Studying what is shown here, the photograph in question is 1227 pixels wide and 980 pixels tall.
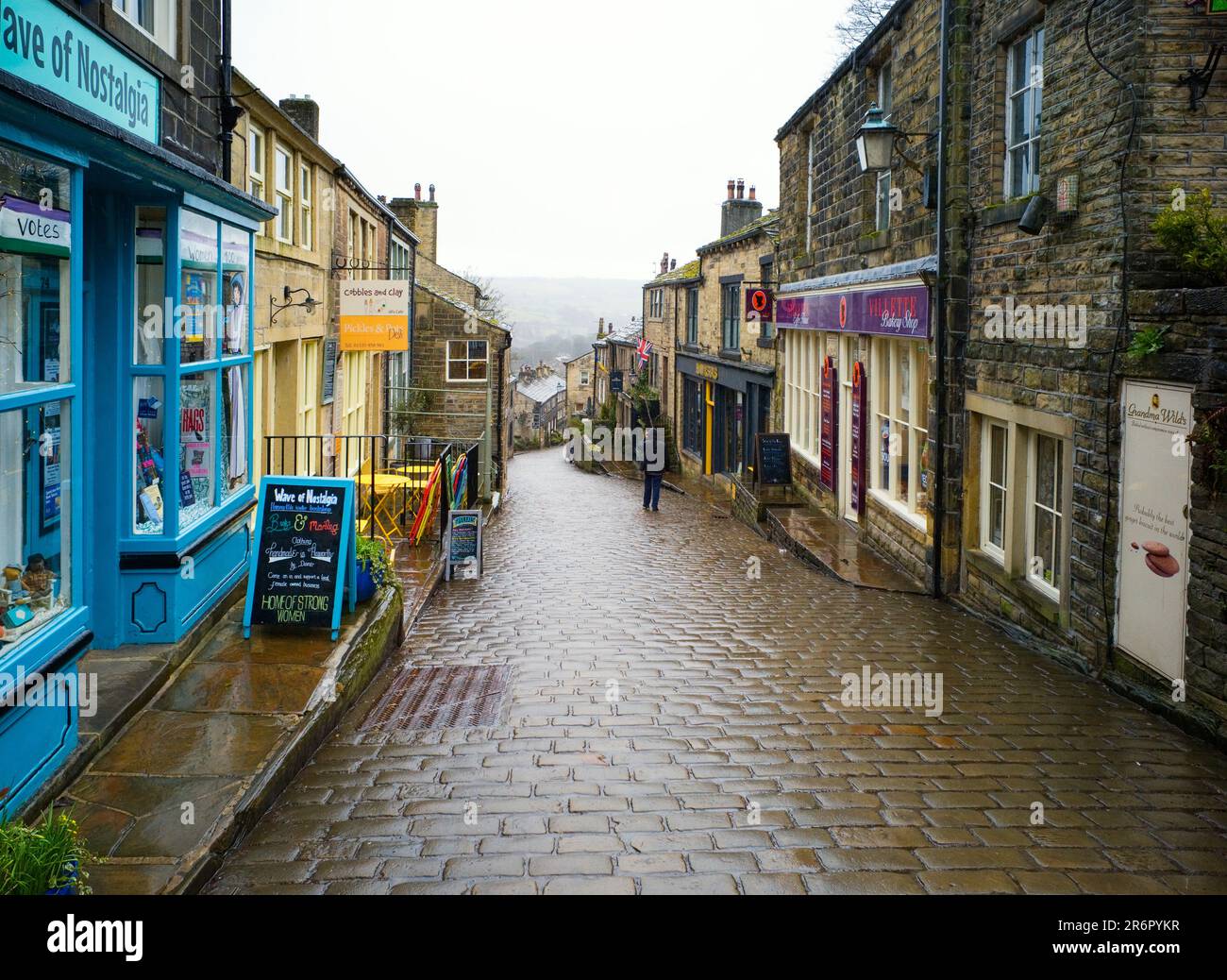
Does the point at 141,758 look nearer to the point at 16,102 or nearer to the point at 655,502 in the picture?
the point at 16,102

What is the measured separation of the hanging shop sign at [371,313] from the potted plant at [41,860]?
532 inches

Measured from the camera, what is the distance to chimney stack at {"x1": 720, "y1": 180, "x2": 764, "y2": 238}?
3394 cm

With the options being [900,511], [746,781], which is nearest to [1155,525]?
[746,781]

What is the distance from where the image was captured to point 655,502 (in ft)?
75.2

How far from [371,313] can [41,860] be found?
13.9 m

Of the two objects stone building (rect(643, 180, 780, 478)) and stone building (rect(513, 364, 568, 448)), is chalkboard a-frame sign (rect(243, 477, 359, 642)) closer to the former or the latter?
stone building (rect(643, 180, 780, 478))

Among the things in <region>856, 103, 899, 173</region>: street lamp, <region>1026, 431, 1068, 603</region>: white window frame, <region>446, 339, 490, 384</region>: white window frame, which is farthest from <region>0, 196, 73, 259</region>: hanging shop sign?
<region>446, 339, 490, 384</region>: white window frame

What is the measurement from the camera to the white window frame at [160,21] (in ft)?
24.9

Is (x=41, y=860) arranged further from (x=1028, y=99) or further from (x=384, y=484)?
(x=384, y=484)

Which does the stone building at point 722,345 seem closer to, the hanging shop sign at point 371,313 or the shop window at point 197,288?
the hanging shop sign at point 371,313

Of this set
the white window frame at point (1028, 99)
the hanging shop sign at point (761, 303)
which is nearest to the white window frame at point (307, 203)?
the hanging shop sign at point (761, 303)

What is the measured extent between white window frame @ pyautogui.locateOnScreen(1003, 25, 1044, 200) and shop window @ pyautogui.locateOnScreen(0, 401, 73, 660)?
8176mm
